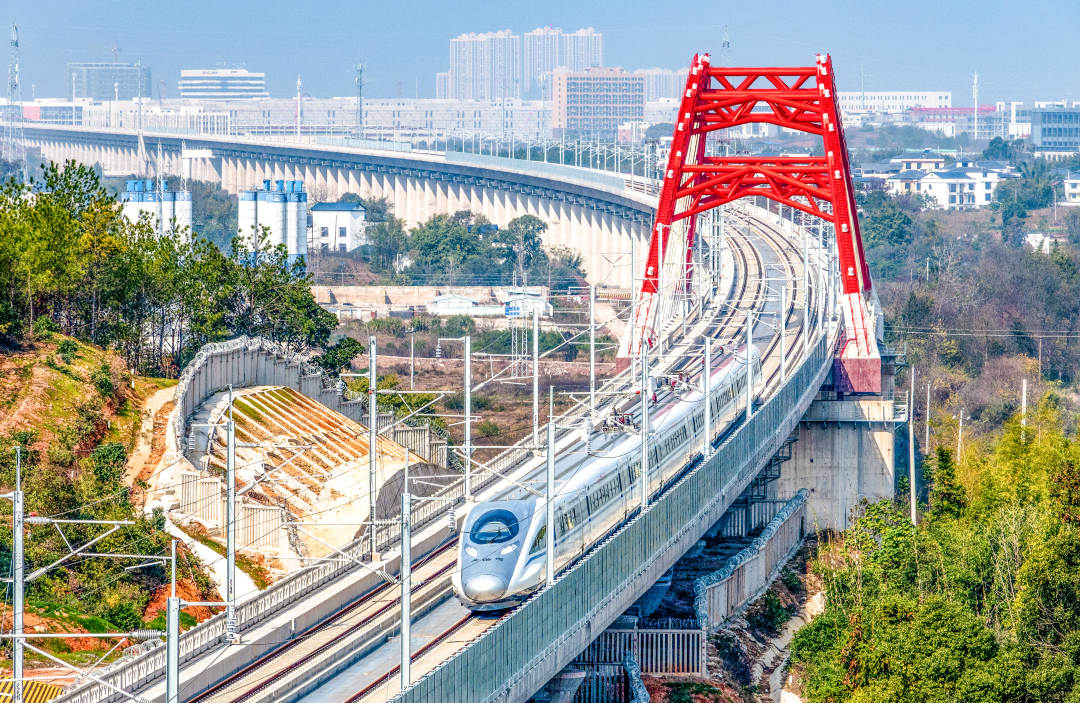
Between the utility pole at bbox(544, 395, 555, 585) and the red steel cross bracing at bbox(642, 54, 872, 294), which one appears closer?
the utility pole at bbox(544, 395, 555, 585)

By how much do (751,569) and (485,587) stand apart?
862 inches

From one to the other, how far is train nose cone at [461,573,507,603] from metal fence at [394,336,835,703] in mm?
1787

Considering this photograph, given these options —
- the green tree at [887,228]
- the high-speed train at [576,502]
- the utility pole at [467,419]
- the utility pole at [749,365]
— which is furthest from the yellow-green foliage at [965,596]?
the green tree at [887,228]

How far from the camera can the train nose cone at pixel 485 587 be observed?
141ft

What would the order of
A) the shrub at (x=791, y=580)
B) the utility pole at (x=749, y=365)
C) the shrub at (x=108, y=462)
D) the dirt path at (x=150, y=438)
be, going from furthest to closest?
the shrub at (x=791, y=580) → the utility pole at (x=749, y=365) → the dirt path at (x=150, y=438) → the shrub at (x=108, y=462)

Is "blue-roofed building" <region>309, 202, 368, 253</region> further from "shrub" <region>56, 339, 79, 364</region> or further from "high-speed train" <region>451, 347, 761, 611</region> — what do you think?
"high-speed train" <region>451, 347, 761, 611</region>

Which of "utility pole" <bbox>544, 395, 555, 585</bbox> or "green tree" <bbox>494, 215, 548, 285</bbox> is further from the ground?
"green tree" <bbox>494, 215, 548, 285</bbox>

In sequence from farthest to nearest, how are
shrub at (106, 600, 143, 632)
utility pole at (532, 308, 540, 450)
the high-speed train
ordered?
1. utility pole at (532, 308, 540, 450)
2. shrub at (106, 600, 143, 632)
3. the high-speed train

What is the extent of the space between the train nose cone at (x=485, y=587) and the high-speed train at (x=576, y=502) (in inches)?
0.9

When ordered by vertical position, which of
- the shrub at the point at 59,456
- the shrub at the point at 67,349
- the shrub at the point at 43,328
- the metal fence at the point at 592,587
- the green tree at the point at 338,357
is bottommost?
the metal fence at the point at 592,587

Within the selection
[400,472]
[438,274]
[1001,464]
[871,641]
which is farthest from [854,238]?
[438,274]

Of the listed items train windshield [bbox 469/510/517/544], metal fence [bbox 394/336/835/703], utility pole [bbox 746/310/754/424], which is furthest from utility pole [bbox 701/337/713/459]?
train windshield [bbox 469/510/517/544]

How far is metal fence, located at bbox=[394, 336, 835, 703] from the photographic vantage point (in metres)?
35.7

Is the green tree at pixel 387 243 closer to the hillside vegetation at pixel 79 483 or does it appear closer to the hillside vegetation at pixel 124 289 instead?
the hillside vegetation at pixel 124 289
